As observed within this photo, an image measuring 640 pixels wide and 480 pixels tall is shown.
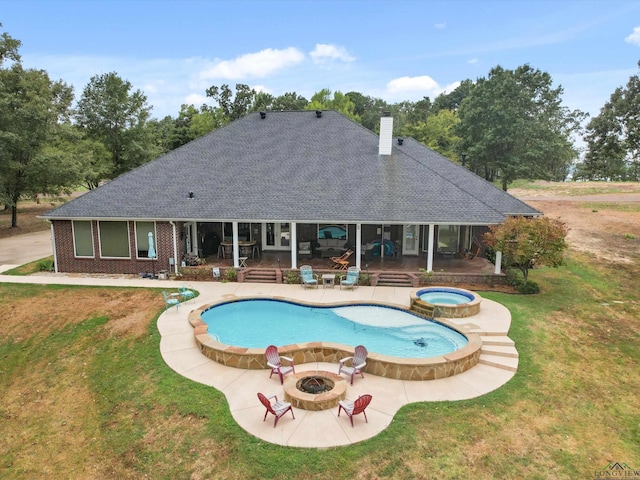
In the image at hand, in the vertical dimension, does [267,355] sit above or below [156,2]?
below

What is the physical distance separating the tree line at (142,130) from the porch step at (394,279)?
1556 centimetres

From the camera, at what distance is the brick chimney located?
21.6 metres

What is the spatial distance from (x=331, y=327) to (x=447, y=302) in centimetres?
467

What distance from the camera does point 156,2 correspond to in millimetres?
21000

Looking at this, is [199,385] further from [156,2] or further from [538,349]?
[156,2]

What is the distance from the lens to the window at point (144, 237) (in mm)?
18703

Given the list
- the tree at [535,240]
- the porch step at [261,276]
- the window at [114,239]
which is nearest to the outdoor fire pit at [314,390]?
the porch step at [261,276]

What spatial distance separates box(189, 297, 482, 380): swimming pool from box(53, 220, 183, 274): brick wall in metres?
8.27

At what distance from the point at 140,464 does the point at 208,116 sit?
45257 mm

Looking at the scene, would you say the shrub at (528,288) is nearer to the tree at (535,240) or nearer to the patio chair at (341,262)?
the tree at (535,240)

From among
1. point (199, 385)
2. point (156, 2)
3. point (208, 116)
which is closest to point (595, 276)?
point (199, 385)

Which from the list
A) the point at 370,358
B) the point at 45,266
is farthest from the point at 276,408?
the point at 45,266

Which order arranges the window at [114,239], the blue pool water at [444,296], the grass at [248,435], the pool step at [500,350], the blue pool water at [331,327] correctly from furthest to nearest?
the window at [114,239]
the blue pool water at [444,296]
the blue pool water at [331,327]
the pool step at [500,350]
the grass at [248,435]

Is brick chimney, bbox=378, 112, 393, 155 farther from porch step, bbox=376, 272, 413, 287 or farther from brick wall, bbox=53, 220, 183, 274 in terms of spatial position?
brick wall, bbox=53, 220, 183, 274
